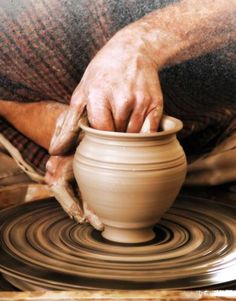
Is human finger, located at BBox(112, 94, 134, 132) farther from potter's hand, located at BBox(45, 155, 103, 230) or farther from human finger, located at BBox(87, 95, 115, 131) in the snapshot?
potter's hand, located at BBox(45, 155, 103, 230)

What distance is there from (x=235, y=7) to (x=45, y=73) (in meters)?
0.66

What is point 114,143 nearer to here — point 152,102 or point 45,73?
point 152,102

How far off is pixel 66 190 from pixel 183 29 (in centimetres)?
55

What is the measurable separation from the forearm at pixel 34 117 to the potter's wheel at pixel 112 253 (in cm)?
50

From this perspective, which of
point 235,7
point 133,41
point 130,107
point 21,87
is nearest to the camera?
point 130,107

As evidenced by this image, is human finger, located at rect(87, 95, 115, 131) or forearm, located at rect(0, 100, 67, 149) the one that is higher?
human finger, located at rect(87, 95, 115, 131)

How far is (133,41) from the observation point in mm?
1451

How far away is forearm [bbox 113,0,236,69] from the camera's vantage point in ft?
4.89

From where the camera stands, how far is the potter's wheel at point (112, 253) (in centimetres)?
108

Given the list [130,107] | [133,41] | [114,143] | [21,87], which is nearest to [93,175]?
[114,143]

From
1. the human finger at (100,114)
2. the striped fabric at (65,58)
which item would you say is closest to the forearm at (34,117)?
the striped fabric at (65,58)

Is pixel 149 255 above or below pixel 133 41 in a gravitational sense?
below

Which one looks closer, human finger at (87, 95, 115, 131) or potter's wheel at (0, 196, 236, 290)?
potter's wheel at (0, 196, 236, 290)

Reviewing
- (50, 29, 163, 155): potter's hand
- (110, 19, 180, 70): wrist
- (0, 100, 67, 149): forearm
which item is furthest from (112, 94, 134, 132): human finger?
(0, 100, 67, 149): forearm
